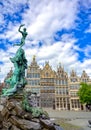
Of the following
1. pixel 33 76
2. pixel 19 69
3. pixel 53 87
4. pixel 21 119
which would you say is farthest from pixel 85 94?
pixel 21 119

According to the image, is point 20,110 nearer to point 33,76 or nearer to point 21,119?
point 21,119

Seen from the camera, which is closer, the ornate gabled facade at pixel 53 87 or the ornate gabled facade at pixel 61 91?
the ornate gabled facade at pixel 53 87

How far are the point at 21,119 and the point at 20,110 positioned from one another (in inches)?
31.9

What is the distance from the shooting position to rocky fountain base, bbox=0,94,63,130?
590 inches

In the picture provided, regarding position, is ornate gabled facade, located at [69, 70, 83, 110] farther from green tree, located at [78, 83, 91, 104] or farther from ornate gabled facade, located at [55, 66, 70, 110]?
green tree, located at [78, 83, 91, 104]

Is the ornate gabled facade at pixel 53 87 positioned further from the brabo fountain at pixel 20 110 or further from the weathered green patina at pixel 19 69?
the brabo fountain at pixel 20 110

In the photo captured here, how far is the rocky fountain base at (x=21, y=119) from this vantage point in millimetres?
14992

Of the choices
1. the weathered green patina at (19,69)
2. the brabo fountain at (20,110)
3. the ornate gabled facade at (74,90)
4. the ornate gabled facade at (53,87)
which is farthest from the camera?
the ornate gabled facade at (74,90)

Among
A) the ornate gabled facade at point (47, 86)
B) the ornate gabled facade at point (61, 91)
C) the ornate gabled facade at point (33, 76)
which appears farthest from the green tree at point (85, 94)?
the ornate gabled facade at point (33, 76)

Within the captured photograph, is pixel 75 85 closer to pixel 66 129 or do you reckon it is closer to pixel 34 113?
pixel 66 129

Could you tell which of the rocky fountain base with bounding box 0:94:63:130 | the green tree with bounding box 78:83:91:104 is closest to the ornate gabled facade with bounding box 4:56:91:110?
the green tree with bounding box 78:83:91:104

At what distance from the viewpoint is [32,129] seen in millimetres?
14539

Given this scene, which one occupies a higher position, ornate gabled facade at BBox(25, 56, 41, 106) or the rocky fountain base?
ornate gabled facade at BBox(25, 56, 41, 106)

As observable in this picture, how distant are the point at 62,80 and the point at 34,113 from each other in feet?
132
